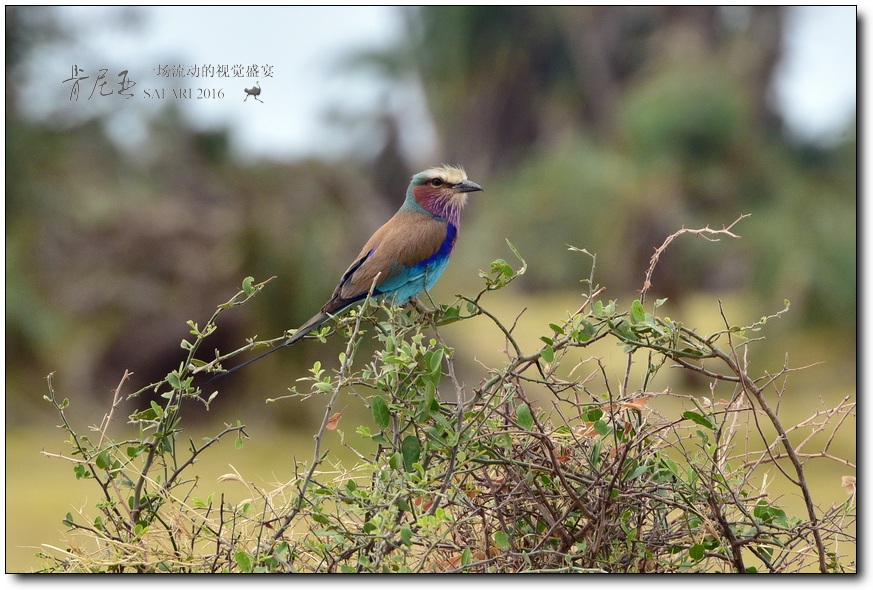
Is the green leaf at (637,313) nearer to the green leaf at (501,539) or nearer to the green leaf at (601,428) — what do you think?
the green leaf at (601,428)

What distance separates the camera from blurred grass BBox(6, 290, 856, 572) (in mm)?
2869

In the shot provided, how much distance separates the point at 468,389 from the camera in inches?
113

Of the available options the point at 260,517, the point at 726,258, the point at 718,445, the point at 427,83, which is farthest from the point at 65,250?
the point at 718,445

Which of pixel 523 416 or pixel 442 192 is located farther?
pixel 442 192

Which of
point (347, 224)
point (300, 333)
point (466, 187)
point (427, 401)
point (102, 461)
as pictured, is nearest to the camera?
point (427, 401)

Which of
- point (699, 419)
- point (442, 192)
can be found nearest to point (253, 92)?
point (442, 192)

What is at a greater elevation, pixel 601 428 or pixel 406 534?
pixel 601 428

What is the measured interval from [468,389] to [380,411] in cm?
189

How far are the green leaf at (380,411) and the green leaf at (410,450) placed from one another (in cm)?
3

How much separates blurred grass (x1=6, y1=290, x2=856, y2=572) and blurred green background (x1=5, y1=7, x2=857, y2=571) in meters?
0.02

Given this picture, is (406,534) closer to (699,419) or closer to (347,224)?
(699,419)

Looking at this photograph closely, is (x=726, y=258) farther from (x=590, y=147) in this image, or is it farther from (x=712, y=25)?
(x=712, y=25)

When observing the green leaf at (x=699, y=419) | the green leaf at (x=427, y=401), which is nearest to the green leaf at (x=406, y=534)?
the green leaf at (x=427, y=401)

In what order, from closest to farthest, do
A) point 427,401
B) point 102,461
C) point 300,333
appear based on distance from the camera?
1. point 427,401
2. point 102,461
3. point 300,333
